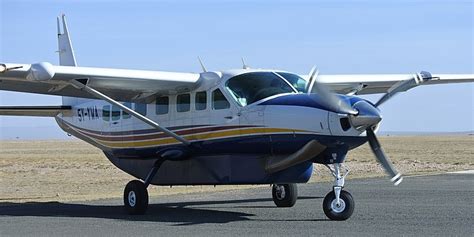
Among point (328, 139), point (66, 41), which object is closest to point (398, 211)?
point (328, 139)

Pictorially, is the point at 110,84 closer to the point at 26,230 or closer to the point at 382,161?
the point at 26,230

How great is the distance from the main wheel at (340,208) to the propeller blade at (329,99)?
165 cm

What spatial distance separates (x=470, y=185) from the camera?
22781mm

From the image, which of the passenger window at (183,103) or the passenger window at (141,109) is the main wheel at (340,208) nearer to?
the passenger window at (183,103)

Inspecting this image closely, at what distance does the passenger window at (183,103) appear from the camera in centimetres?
1666

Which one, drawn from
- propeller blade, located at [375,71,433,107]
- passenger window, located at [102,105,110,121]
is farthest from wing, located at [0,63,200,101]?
propeller blade, located at [375,71,433,107]

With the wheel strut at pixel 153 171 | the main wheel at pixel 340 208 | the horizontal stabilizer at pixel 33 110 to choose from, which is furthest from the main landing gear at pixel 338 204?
the horizontal stabilizer at pixel 33 110

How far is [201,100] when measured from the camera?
16.3 metres

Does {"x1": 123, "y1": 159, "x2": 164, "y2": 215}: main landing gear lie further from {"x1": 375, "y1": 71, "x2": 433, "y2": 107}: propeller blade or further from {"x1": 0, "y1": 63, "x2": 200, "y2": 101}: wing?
{"x1": 375, "y1": 71, "x2": 433, "y2": 107}: propeller blade

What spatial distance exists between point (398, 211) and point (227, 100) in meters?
4.02

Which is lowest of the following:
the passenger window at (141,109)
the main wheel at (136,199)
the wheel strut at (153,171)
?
the main wheel at (136,199)

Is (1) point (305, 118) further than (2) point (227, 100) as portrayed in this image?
No

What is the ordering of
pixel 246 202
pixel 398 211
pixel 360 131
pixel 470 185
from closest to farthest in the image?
pixel 360 131, pixel 398 211, pixel 246 202, pixel 470 185

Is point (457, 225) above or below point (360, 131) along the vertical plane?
below
